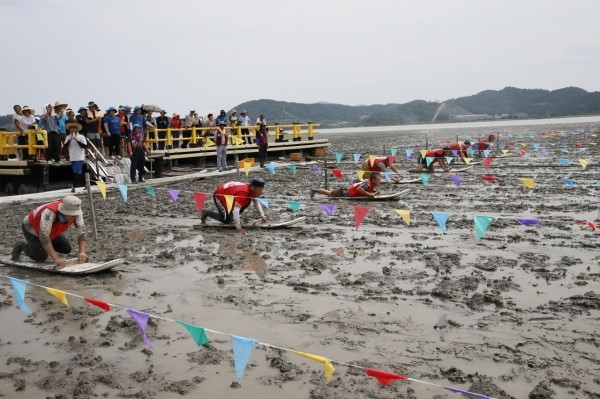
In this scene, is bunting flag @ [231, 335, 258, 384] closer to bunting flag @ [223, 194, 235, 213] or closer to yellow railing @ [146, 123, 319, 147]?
bunting flag @ [223, 194, 235, 213]

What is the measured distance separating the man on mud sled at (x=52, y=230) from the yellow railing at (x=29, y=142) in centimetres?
910

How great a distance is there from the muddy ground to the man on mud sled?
14.3 inches

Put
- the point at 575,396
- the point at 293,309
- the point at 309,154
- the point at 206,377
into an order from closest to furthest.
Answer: the point at 575,396, the point at 206,377, the point at 293,309, the point at 309,154

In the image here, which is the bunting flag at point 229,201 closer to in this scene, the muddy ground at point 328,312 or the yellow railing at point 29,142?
the muddy ground at point 328,312

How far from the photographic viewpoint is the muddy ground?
14.1ft

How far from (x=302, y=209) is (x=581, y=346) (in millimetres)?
7995

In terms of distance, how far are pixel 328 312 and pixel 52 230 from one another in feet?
12.9

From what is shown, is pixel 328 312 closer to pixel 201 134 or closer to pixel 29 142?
pixel 29 142

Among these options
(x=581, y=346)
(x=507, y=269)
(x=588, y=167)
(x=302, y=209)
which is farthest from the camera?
(x=588, y=167)

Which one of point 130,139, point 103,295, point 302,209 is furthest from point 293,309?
point 130,139

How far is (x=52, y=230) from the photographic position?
7492 millimetres

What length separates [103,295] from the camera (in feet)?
21.4

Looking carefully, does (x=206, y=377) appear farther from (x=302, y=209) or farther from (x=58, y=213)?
(x=302, y=209)

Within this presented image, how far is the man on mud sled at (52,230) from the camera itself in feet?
23.3
